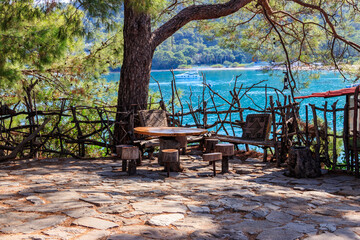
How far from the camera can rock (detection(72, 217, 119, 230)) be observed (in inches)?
117

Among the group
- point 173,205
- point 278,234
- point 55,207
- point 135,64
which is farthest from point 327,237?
point 135,64

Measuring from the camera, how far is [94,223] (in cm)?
304

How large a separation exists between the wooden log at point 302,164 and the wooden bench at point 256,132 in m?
1.05

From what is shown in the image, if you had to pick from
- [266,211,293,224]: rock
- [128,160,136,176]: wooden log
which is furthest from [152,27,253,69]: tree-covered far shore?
[266,211,293,224]: rock

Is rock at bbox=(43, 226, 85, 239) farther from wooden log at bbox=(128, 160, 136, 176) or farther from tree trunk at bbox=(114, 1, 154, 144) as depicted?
tree trunk at bbox=(114, 1, 154, 144)

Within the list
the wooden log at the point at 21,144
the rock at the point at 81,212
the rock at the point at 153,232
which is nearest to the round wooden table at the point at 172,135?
the wooden log at the point at 21,144

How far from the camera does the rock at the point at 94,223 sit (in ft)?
9.73

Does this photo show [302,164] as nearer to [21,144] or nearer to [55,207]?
[55,207]

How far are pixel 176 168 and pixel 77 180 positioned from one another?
1485mm

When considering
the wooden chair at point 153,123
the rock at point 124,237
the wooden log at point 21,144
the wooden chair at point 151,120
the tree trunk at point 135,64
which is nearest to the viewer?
the rock at point 124,237

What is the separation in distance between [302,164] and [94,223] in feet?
11.0

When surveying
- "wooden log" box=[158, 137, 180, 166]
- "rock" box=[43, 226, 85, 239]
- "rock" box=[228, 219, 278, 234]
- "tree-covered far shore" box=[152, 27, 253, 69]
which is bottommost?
"rock" box=[228, 219, 278, 234]

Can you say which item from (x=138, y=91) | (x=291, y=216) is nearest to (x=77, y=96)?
(x=138, y=91)

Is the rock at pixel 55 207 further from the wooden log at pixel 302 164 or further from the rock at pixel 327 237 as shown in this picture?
the wooden log at pixel 302 164
